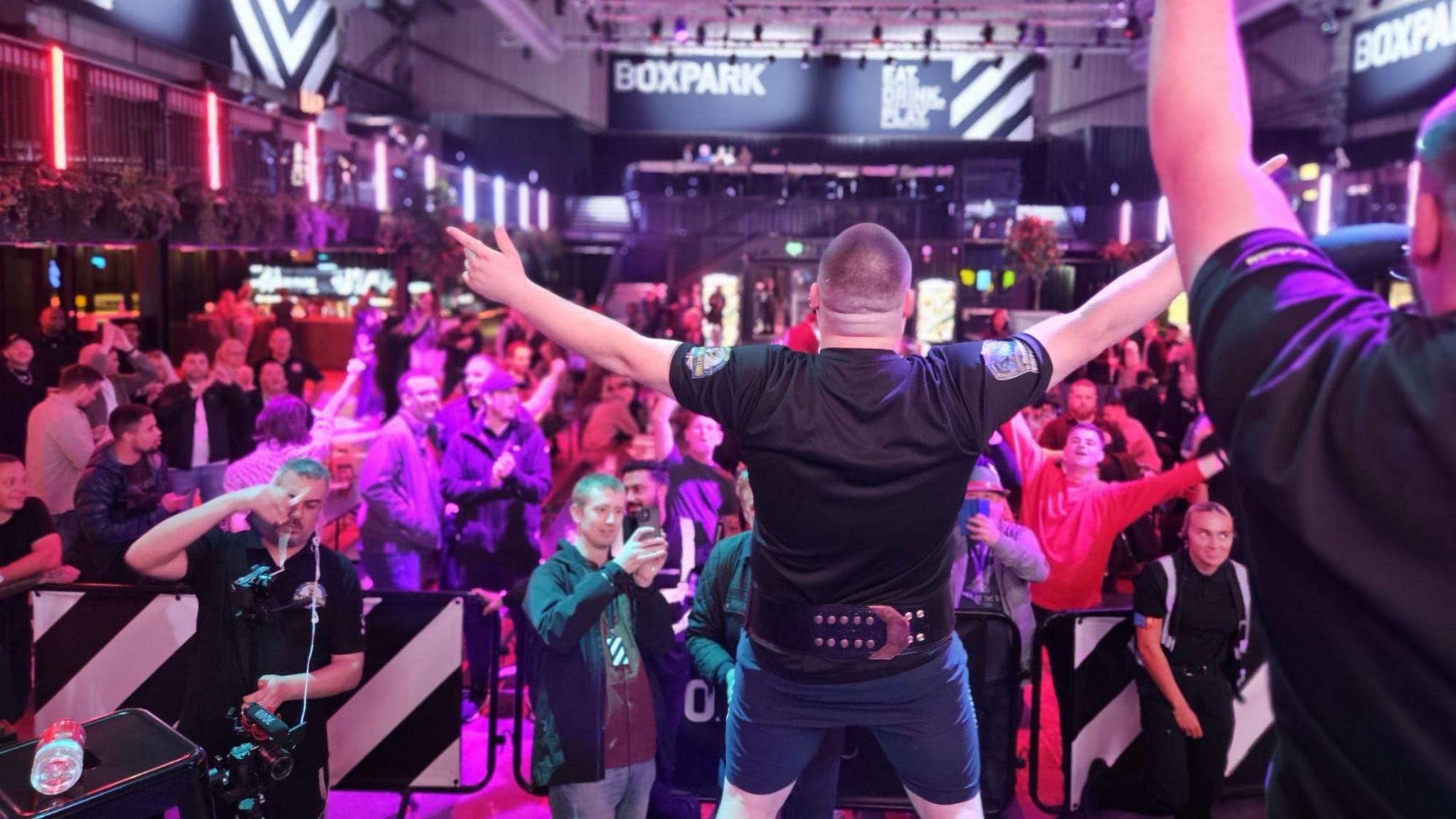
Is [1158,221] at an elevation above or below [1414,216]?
above

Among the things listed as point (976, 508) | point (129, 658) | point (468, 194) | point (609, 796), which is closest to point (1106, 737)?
point (976, 508)

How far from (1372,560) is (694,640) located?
2.89 m

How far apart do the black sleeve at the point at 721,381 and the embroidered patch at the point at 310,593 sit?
177cm

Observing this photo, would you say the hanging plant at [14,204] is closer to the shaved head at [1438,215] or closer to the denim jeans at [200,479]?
the denim jeans at [200,479]

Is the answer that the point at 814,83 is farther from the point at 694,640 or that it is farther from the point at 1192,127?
the point at 1192,127

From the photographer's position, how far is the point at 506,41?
80.2 feet

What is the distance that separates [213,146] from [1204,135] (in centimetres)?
1186

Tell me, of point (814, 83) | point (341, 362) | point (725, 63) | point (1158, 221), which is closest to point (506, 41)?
point (725, 63)

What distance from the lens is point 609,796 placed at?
3420 mm

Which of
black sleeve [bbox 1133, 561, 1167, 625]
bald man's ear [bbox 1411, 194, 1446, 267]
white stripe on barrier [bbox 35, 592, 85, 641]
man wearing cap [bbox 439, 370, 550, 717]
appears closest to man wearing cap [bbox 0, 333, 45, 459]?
man wearing cap [bbox 439, 370, 550, 717]

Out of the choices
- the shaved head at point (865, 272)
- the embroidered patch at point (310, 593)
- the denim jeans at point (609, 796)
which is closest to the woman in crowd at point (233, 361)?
the embroidered patch at point (310, 593)

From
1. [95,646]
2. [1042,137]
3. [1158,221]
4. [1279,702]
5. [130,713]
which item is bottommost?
[95,646]

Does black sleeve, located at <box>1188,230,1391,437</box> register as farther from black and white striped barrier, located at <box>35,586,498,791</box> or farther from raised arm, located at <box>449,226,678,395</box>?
black and white striped barrier, located at <box>35,586,498,791</box>

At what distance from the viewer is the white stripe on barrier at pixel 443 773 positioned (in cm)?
418
